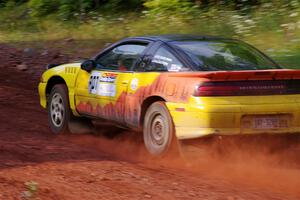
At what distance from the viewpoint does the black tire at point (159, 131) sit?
698 centimetres

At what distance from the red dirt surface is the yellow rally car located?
343 millimetres

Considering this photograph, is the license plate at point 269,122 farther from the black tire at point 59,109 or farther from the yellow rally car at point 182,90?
the black tire at point 59,109

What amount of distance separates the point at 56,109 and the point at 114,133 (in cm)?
95

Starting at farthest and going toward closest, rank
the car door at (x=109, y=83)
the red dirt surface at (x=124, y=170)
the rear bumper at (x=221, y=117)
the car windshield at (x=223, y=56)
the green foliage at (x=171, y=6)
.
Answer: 1. the green foliage at (x=171, y=6)
2. the car door at (x=109, y=83)
3. the car windshield at (x=223, y=56)
4. the rear bumper at (x=221, y=117)
5. the red dirt surface at (x=124, y=170)

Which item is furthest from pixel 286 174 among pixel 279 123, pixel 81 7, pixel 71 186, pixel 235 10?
pixel 81 7

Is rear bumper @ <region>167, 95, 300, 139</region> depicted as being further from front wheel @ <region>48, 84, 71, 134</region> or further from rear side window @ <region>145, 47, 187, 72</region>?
front wheel @ <region>48, 84, 71, 134</region>

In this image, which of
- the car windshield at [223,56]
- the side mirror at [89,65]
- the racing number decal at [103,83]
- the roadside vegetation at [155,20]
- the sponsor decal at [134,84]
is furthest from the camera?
the roadside vegetation at [155,20]

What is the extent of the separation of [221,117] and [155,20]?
10227 millimetres

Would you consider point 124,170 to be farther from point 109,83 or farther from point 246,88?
point 109,83

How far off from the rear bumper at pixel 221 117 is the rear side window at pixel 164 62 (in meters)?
0.62

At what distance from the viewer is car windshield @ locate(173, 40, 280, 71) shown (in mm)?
7281

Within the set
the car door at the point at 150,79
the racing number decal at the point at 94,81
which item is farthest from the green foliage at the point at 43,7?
the car door at the point at 150,79

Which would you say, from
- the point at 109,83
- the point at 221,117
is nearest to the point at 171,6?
the point at 109,83

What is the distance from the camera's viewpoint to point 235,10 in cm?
1564
